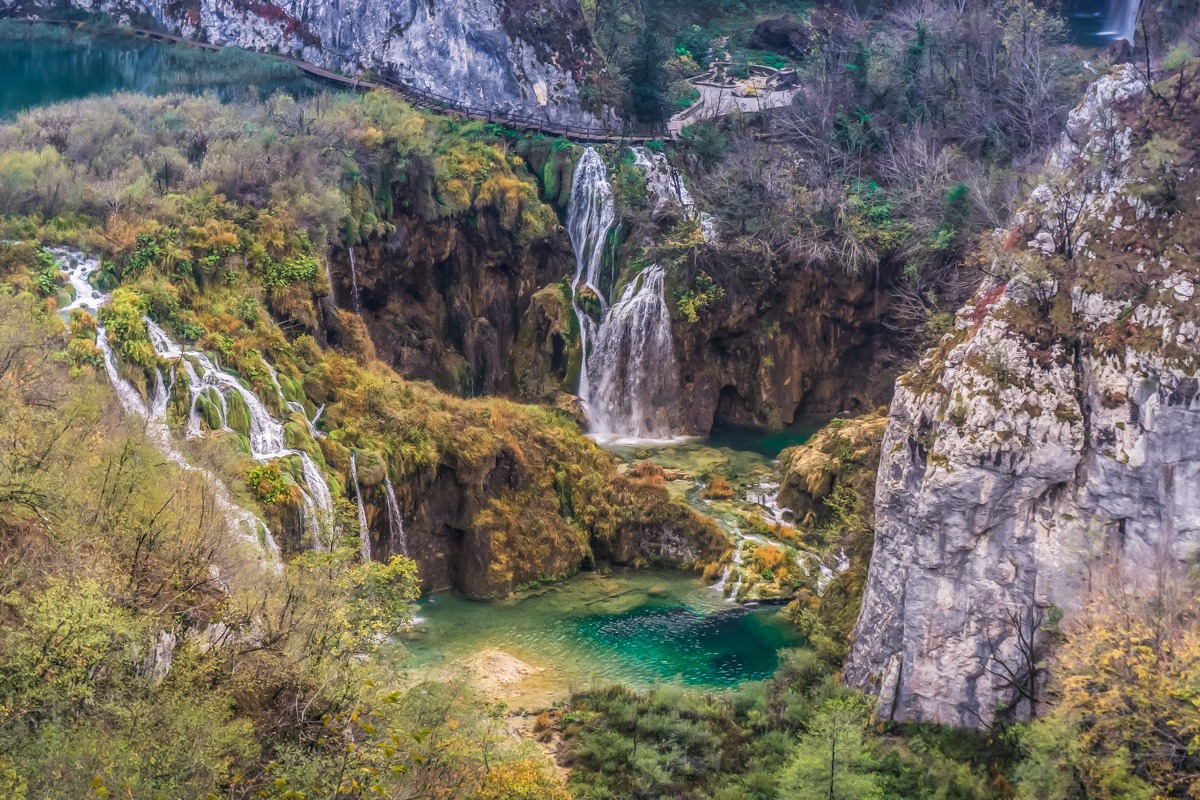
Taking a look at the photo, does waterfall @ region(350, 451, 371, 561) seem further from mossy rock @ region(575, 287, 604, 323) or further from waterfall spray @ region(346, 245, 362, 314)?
mossy rock @ region(575, 287, 604, 323)

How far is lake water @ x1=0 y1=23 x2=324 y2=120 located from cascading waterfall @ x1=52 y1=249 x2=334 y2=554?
20.2 m

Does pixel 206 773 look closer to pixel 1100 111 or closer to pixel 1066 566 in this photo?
pixel 1066 566

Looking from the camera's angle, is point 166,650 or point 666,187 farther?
point 666,187

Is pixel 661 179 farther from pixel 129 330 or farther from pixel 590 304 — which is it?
pixel 129 330

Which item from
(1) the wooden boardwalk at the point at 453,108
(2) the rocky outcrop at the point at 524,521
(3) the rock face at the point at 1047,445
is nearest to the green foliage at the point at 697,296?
(1) the wooden boardwalk at the point at 453,108

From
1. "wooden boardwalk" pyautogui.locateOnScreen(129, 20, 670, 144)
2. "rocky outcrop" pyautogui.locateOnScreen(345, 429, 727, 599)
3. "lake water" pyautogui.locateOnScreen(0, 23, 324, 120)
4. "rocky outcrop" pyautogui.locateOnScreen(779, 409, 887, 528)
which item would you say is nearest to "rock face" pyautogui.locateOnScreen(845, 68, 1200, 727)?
"rocky outcrop" pyautogui.locateOnScreen(779, 409, 887, 528)

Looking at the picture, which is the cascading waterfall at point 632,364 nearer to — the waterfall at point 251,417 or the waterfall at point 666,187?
the waterfall at point 666,187

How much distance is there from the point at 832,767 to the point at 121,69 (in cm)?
4004

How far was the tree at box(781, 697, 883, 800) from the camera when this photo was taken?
1623 cm

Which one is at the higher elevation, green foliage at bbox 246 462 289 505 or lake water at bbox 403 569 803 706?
green foliage at bbox 246 462 289 505

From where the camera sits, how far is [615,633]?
2319cm

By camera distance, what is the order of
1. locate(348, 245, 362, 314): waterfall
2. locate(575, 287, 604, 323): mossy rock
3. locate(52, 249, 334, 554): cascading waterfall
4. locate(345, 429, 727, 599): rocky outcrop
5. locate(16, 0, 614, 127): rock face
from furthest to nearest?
1. locate(16, 0, 614, 127): rock face
2. locate(575, 287, 604, 323): mossy rock
3. locate(348, 245, 362, 314): waterfall
4. locate(345, 429, 727, 599): rocky outcrop
5. locate(52, 249, 334, 554): cascading waterfall

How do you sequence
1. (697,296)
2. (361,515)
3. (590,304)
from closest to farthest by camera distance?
(361,515), (697,296), (590,304)

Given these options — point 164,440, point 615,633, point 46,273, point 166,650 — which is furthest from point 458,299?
point 166,650
